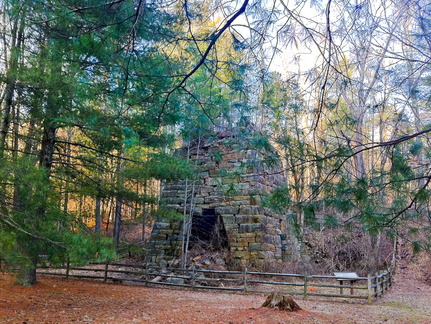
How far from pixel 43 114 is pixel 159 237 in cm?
673

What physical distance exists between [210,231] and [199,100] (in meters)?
8.84

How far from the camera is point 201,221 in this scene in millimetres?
12180

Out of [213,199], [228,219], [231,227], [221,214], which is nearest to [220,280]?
[231,227]

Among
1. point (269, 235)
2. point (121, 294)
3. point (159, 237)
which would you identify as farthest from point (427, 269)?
point (121, 294)

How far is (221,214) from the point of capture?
1145cm

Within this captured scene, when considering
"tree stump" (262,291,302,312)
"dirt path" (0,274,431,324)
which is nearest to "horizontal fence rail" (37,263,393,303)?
"dirt path" (0,274,431,324)

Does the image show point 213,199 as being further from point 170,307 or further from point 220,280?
point 170,307

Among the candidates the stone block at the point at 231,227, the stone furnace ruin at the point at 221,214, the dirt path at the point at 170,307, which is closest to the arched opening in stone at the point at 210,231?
the stone furnace ruin at the point at 221,214

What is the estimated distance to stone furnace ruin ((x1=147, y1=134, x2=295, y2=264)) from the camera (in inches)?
432

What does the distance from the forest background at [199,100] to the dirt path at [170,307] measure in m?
0.86

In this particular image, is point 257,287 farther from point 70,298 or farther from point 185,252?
point 70,298

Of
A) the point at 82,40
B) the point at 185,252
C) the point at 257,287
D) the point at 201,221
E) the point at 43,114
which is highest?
the point at 82,40

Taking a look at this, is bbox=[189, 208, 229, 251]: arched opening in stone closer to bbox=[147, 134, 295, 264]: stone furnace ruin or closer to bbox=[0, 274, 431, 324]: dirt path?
bbox=[147, 134, 295, 264]: stone furnace ruin

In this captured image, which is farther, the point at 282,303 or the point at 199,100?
the point at 282,303
